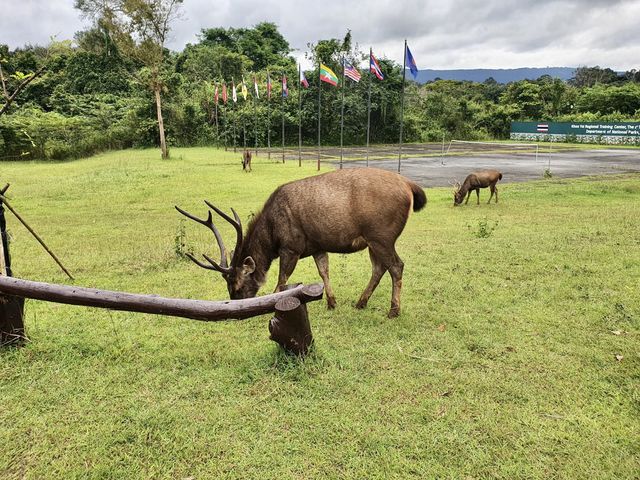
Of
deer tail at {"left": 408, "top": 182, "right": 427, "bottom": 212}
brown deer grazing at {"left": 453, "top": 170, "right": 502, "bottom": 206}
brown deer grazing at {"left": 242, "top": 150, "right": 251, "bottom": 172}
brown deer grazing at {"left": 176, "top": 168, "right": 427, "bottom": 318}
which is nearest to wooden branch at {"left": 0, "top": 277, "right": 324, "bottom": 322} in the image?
brown deer grazing at {"left": 176, "top": 168, "right": 427, "bottom": 318}

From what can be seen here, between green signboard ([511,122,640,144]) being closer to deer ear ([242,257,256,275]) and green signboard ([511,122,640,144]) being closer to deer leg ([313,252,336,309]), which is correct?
deer leg ([313,252,336,309])

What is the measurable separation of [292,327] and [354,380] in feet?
2.50

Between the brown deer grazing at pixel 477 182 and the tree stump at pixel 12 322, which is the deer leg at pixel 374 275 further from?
the brown deer grazing at pixel 477 182

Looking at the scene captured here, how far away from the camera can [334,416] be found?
362cm

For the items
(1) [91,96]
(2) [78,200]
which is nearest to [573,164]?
(2) [78,200]

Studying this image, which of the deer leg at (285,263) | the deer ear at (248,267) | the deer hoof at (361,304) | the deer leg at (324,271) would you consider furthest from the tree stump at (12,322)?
the deer hoof at (361,304)

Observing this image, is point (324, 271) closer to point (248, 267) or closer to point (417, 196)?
point (248, 267)

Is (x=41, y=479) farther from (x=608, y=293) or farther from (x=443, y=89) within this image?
(x=443, y=89)

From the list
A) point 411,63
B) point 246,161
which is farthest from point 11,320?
point 246,161

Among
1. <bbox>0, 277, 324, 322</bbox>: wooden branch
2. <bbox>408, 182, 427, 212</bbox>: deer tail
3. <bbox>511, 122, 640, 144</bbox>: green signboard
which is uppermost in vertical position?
<bbox>511, 122, 640, 144</bbox>: green signboard

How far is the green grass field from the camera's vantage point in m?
3.18

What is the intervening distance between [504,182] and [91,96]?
39.3 meters

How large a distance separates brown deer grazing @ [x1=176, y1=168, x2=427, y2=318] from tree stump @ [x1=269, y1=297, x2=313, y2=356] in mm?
1159

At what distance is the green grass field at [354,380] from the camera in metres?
3.18
